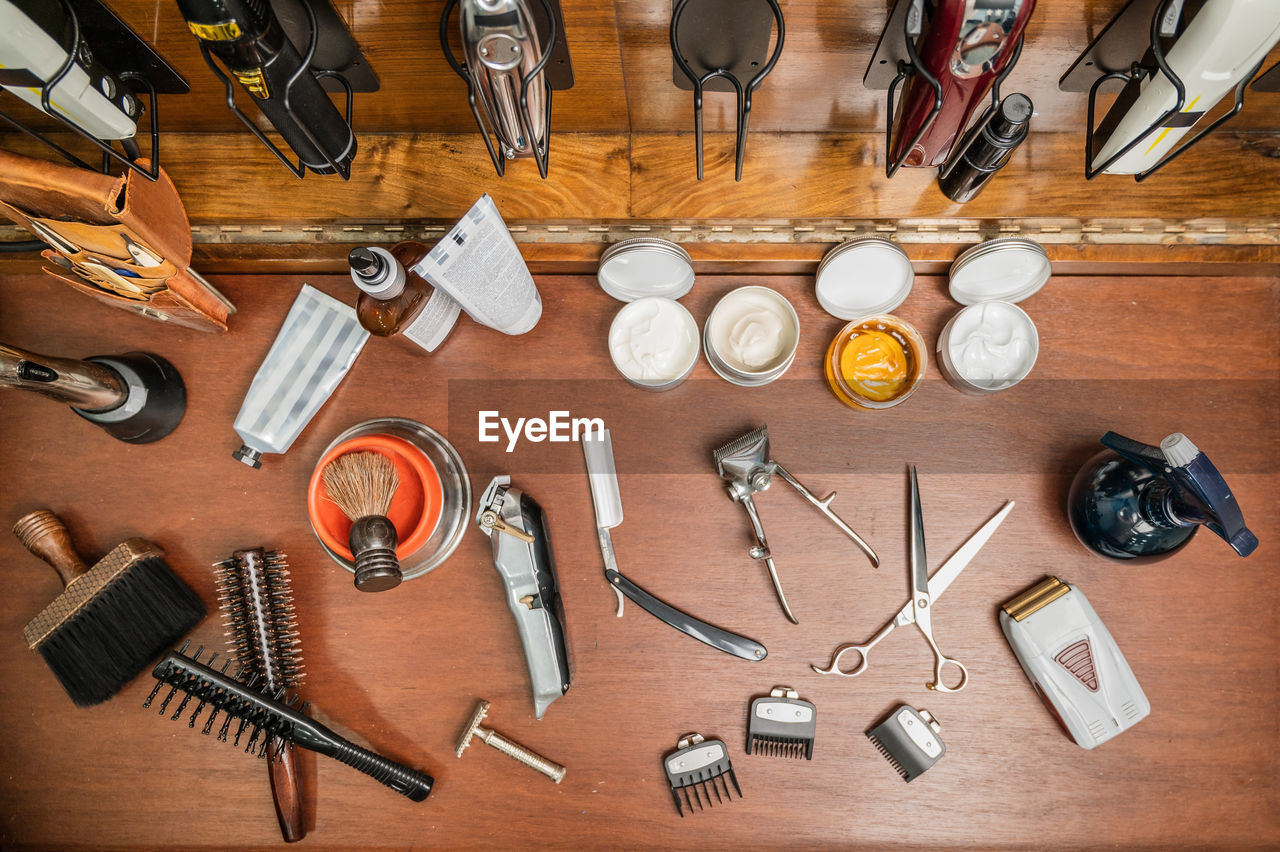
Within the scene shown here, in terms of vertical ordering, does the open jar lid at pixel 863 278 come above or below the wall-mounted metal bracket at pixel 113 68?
below

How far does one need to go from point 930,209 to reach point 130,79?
1.14 m

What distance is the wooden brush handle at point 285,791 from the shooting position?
40.0 inches

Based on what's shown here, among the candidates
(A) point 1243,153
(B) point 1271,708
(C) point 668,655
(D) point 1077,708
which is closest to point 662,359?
(C) point 668,655

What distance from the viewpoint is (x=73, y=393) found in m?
0.96

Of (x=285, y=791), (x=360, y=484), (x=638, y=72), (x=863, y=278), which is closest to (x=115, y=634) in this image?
(x=285, y=791)

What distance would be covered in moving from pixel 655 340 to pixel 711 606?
42 cm

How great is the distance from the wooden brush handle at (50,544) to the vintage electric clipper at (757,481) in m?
1.01

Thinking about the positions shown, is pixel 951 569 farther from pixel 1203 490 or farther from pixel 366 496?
pixel 366 496

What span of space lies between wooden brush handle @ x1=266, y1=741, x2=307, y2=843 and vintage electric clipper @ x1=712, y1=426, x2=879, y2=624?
77cm

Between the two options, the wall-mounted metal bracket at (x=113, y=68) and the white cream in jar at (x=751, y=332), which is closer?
the wall-mounted metal bracket at (x=113, y=68)

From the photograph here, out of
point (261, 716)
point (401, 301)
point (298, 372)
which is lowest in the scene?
point (261, 716)

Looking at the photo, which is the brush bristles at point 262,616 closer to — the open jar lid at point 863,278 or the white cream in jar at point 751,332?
the white cream in jar at point 751,332

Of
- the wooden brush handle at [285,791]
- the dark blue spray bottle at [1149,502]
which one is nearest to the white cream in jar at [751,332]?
the dark blue spray bottle at [1149,502]

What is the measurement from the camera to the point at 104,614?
103cm
